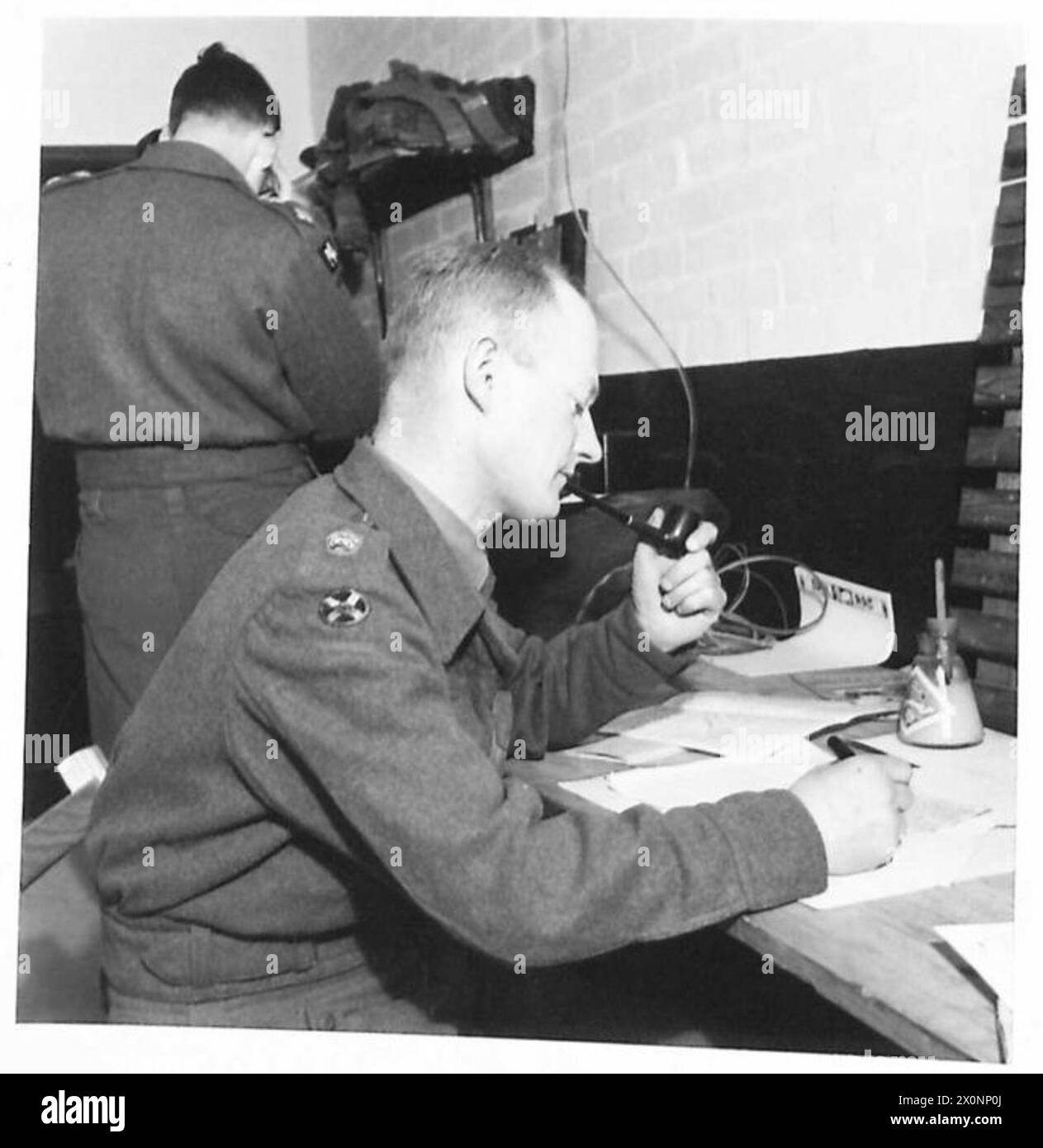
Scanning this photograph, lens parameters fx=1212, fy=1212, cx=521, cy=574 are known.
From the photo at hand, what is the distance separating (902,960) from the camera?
81 cm

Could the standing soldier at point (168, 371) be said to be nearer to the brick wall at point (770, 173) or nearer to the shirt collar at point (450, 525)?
the brick wall at point (770, 173)

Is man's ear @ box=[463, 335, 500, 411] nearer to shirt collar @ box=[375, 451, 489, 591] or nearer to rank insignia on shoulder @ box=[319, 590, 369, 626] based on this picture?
shirt collar @ box=[375, 451, 489, 591]

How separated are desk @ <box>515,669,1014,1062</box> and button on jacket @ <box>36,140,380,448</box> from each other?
129 cm

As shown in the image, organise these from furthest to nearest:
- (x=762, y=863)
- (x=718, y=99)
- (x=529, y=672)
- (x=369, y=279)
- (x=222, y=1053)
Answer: (x=369, y=279) < (x=718, y=99) < (x=529, y=672) < (x=222, y=1053) < (x=762, y=863)

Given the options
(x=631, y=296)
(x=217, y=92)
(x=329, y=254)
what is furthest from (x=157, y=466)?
(x=631, y=296)

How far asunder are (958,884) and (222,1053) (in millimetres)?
633

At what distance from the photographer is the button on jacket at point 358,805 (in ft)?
2.78

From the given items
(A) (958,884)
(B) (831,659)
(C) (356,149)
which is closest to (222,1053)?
(A) (958,884)

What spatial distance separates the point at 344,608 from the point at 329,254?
4.28ft

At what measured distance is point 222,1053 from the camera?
3.46 feet

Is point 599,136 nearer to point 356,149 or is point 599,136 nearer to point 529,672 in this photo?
point 356,149

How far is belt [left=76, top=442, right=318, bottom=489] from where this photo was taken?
73.2 inches

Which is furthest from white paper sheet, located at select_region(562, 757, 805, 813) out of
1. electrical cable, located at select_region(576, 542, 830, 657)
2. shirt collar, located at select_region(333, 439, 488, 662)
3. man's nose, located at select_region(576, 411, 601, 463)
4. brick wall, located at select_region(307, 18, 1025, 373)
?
brick wall, located at select_region(307, 18, 1025, 373)

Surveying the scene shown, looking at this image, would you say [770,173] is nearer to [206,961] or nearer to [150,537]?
[150,537]
